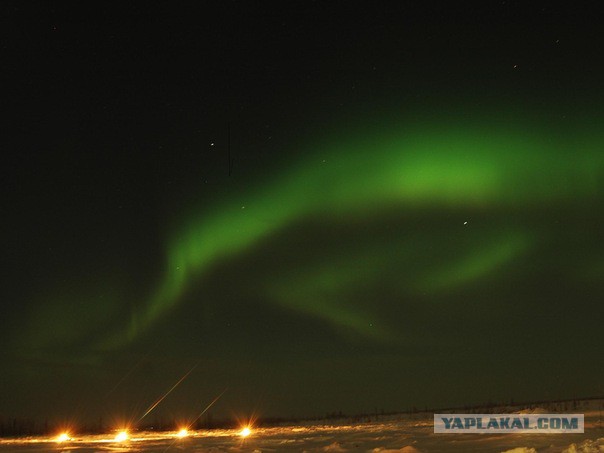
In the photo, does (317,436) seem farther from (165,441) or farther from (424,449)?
(424,449)

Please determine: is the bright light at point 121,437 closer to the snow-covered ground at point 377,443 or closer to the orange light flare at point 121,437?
the orange light flare at point 121,437

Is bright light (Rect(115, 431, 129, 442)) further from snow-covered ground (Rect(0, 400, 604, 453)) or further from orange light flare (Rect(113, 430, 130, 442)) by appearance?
snow-covered ground (Rect(0, 400, 604, 453))

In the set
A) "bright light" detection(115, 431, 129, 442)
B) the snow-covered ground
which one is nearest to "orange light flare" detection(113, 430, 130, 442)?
"bright light" detection(115, 431, 129, 442)

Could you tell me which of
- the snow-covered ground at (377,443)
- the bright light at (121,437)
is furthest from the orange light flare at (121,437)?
the snow-covered ground at (377,443)

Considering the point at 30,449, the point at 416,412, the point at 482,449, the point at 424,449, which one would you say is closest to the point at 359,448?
the point at 424,449

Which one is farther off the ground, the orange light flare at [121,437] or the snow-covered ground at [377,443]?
the snow-covered ground at [377,443]

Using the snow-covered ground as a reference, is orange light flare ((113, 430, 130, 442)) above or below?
below

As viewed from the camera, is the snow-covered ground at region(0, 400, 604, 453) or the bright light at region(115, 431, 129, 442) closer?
the snow-covered ground at region(0, 400, 604, 453)

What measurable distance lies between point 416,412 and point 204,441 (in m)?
15.5

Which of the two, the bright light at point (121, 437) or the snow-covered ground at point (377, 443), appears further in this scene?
the bright light at point (121, 437)

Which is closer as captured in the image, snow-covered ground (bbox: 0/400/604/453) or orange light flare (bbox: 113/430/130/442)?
snow-covered ground (bbox: 0/400/604/453)

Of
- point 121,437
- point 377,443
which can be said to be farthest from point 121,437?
point 377,443

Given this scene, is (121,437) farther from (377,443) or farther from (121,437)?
(377,443)

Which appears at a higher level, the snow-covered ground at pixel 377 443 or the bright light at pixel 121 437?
the snow-covered ground at pixel 377 443
